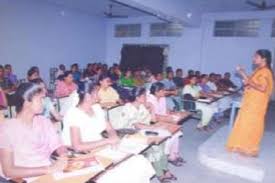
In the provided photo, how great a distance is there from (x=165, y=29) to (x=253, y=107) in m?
7.15

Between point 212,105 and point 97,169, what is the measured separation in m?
4.58

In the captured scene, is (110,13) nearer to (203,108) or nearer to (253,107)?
(203,108)

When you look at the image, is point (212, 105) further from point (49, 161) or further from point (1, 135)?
point (1, 135)

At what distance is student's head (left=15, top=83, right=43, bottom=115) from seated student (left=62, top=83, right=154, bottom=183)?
584mm

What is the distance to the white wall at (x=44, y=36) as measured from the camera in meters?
7.99

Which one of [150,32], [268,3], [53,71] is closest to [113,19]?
[150,32]

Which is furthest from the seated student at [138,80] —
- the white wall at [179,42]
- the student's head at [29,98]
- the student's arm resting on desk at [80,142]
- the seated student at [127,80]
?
the student's head at [29,98]

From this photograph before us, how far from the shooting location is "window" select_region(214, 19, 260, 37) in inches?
359

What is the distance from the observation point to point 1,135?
194cm

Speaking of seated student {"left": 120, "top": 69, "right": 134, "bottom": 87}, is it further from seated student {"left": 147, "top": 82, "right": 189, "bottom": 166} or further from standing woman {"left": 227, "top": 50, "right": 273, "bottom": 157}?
standing woman {"left": 227, "top": 50, "right": 273, "bottom": 157}

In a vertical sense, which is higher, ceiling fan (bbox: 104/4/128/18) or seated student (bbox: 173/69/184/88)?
ceiling fan (bbox: 104/4/128/18)

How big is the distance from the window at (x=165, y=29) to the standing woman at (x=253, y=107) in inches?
262

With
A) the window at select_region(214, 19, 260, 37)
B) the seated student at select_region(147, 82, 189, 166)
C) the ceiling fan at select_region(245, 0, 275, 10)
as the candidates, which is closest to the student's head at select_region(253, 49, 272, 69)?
the seated student at select_region(147, 82, 189, 166)

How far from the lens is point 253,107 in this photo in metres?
3.96
